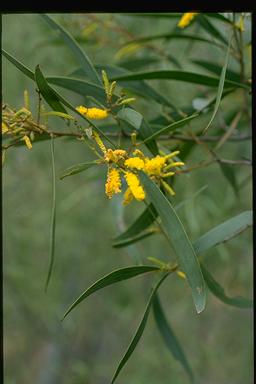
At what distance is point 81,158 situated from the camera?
9.08 feet

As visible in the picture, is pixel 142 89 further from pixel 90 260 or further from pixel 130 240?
pixel 90 260

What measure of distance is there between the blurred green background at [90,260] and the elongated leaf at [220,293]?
28.5 inches

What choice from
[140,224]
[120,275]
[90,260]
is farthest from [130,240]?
[90,260]

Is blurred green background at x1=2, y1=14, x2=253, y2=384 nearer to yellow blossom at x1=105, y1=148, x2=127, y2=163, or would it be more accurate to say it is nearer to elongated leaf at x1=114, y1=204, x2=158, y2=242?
elongated leaf at x1=114, y1=204, x2=158, y2=242

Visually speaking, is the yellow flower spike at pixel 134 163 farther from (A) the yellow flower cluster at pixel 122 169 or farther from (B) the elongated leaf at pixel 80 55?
(B) the elongated leaf at pixel 80 55

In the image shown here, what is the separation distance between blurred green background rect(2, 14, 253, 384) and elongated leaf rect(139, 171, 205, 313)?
0.92 meters

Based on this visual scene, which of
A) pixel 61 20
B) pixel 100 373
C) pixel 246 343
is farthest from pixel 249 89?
pixel 100 373

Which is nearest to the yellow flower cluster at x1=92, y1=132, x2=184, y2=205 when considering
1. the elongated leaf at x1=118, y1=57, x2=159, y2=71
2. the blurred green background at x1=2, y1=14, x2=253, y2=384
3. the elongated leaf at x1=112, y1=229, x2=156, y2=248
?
the elongated leaf at x1=112, y1=229, x2=156, y2=248

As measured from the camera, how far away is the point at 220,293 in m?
1.06

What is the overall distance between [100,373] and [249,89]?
2510mm

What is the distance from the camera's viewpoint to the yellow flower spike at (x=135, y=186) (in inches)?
29.8

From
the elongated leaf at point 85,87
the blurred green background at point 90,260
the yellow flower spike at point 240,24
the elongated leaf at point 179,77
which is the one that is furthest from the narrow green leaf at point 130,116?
the blurred green background at point 90,260

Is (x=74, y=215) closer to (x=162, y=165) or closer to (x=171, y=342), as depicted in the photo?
(x=171, y=342)

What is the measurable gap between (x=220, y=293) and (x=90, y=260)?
204 cm
